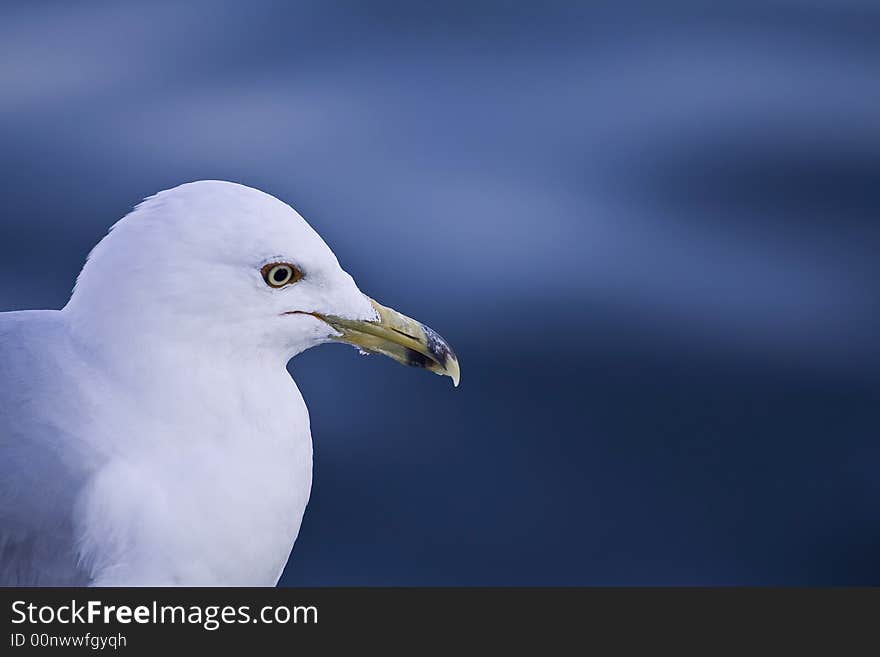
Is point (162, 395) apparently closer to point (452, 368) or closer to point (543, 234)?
point (452, 368)

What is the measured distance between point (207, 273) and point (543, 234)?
215 centimetres

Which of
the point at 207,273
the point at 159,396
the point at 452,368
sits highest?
the point at 452,368

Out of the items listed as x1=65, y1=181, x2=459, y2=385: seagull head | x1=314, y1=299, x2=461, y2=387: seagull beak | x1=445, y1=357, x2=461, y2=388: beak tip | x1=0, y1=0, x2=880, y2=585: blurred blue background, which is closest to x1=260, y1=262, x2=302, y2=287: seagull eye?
x1=65, y1=181, x2=459, y2=385: seagull head

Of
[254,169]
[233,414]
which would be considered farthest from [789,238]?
[233,414]

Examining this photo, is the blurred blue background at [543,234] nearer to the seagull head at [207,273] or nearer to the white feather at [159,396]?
the white feather at [159,396]

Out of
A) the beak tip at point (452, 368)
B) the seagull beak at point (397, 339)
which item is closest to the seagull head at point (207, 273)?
the seagull beak at point (397, 339)

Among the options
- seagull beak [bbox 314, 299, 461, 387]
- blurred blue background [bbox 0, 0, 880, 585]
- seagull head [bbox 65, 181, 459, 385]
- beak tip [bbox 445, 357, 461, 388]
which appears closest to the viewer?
seagull head [bbox 65, 181, 459, 385]

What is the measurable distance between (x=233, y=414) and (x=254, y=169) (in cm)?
Result: 211

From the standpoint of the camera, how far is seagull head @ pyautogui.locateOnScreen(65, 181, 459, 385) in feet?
9.21

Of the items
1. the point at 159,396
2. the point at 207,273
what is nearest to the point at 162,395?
the point at 159,396

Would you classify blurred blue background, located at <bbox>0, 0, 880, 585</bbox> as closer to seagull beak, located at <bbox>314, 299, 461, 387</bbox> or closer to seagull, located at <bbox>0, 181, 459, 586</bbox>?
seagull beak, located at <bbox>314, 299, 461, 387</bbox>

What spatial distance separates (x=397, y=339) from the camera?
321 centimetres

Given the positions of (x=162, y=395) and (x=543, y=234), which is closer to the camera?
(x=162, y=395)

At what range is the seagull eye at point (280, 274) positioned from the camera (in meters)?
2.89
